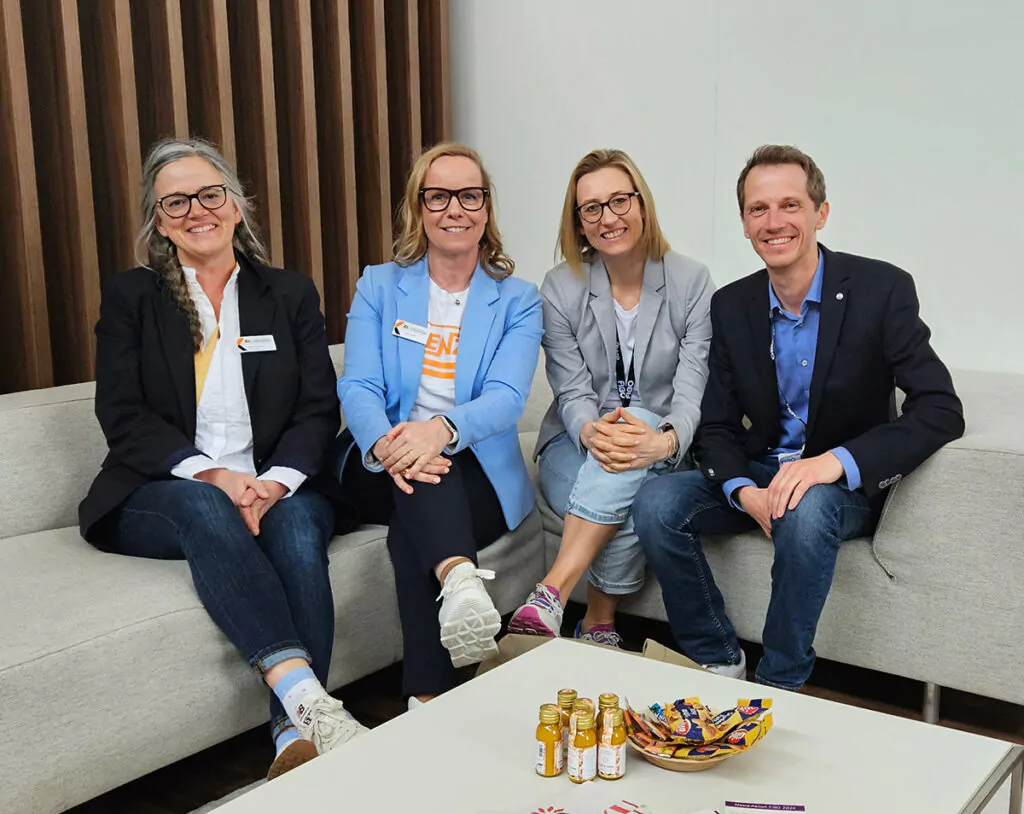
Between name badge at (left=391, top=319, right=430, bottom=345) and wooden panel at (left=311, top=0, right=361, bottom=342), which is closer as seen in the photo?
name badge at (left=391, top=319, right=430, bottom=345)

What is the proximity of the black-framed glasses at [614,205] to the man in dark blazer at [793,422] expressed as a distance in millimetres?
306

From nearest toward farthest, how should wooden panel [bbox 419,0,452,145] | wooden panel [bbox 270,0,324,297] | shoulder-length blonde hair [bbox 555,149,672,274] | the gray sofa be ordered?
Answer: the gray sofa < shoulder-length blonde hair [bbox 555,149,672,274] < wooden panel [bbox 270,0,324,297] < wooden panel [bbox 419,0,452,145]

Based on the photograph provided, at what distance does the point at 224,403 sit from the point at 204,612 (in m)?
0.55

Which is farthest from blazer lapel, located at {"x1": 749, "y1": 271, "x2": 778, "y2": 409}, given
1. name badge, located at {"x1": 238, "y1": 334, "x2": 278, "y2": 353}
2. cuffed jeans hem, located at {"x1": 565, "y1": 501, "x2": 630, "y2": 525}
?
name badge, located at {"x1": 238, "y1": 334, "x2": 278, "y2": 353}

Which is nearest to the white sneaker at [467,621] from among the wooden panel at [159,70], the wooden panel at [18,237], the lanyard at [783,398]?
the lanyard at [783,398]

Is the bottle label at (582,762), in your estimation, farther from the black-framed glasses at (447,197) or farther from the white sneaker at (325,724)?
the black-framed glasses at (447,197)

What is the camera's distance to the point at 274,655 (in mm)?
2064

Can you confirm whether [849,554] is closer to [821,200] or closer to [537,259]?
[821,200]

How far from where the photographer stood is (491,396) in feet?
8.29

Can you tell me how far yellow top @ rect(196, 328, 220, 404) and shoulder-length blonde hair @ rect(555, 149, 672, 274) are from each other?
36.3 inches

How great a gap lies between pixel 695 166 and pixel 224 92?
1625 mm

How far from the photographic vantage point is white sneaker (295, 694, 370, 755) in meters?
1.96

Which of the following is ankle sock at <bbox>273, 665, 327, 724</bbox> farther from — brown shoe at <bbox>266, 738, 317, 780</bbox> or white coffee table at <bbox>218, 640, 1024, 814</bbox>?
white coffee table at <bbox>218, 640, 1024, 814</bbox>

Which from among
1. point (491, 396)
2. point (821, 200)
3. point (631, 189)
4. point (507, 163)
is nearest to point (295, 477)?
point (491, 396)
